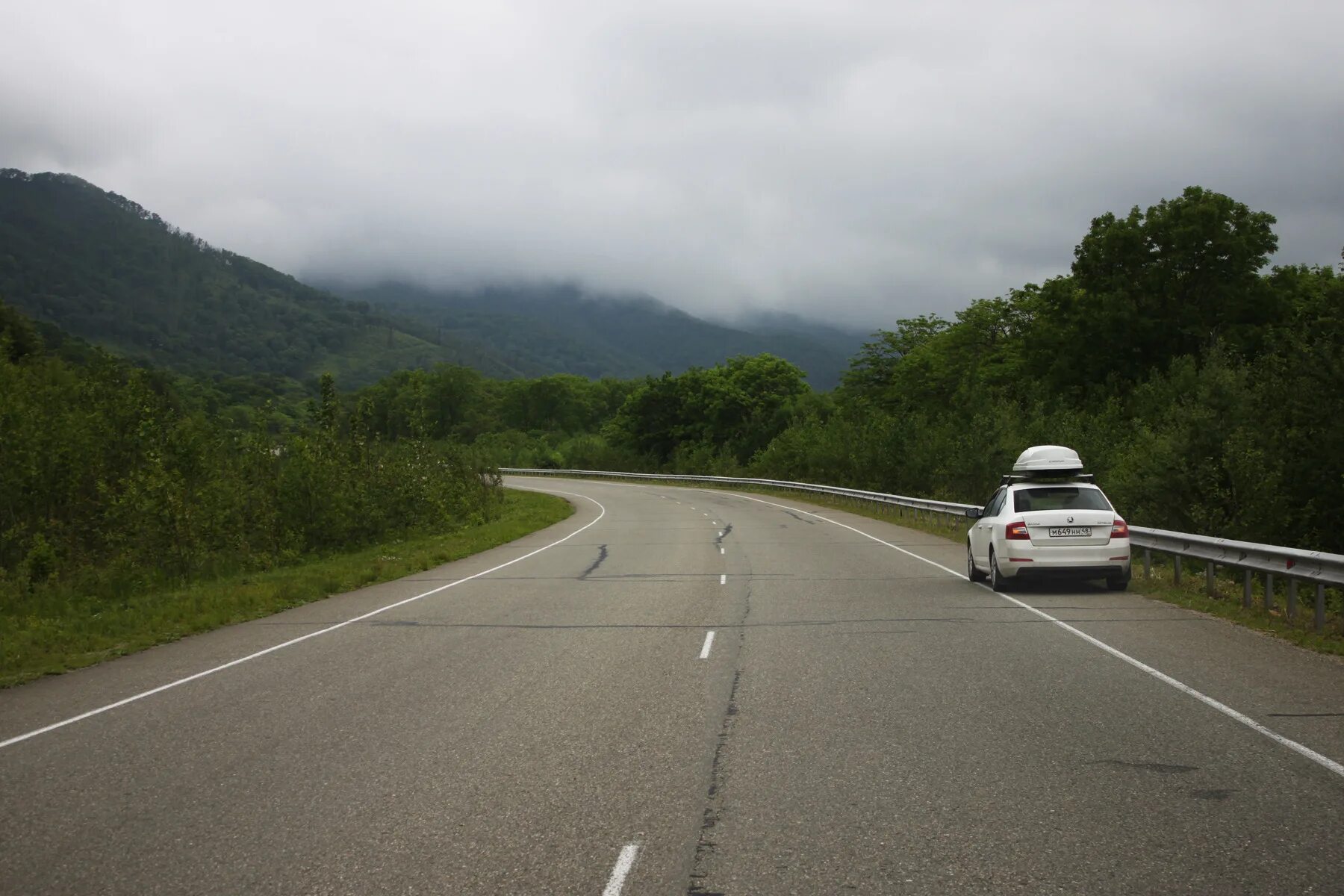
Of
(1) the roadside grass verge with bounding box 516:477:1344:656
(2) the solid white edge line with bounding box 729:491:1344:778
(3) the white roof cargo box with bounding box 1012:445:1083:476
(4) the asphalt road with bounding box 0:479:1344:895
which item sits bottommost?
(4) the asphalt road with bounding box 0:479:1344:895

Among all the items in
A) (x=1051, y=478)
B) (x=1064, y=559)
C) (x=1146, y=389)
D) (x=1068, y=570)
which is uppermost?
(x=1146, y=389)

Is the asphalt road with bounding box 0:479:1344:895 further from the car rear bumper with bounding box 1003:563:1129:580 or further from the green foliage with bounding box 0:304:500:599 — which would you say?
the green foliage with bounding box 0:304:500:599

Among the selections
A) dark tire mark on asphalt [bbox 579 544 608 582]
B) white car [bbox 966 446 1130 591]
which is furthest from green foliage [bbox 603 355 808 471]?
white car [bbox 966 446 1130 591]

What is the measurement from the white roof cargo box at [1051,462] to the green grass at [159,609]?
11639 millimetres

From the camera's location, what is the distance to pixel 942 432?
47094 millimetres

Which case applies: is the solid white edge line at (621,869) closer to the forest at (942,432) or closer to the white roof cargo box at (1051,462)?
the white roof cargo box at (1051,462)

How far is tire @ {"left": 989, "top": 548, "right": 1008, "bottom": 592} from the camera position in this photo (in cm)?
1569

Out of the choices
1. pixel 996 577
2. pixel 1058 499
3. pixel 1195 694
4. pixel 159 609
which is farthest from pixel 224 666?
pixel 1058 499

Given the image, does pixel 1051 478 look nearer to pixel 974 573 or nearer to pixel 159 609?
pixel 974 573

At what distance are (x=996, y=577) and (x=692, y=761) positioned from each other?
402 inches

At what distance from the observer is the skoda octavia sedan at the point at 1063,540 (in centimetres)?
1521

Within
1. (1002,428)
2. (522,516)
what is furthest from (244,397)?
(1002,428)

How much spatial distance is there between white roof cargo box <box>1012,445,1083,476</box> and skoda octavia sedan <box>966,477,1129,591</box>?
1.83m

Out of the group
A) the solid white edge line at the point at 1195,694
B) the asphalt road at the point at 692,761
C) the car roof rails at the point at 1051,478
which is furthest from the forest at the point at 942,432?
the asphalt road at the point at 692,761
